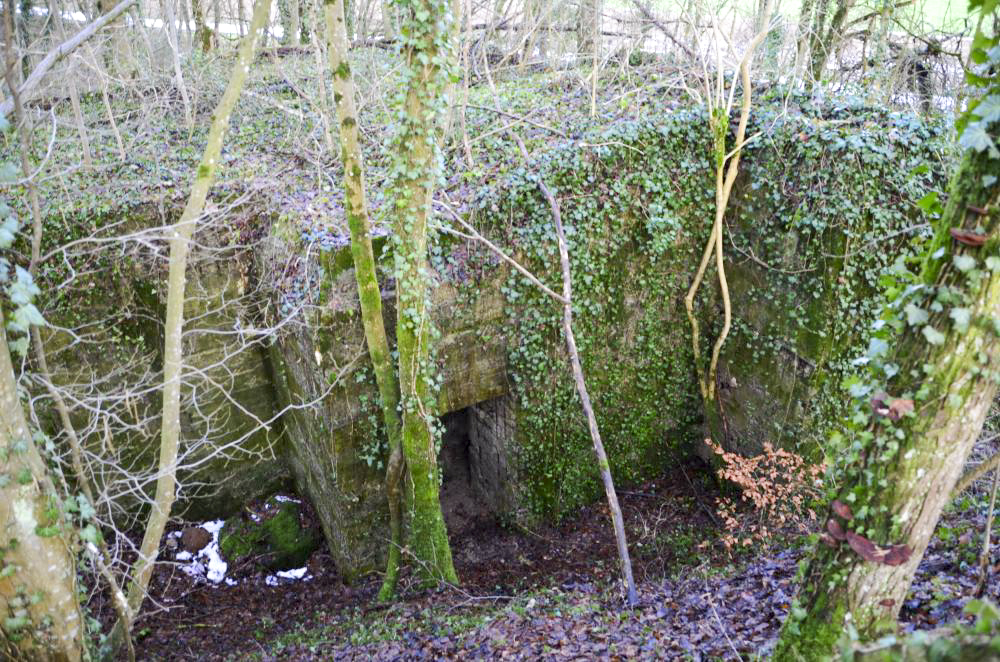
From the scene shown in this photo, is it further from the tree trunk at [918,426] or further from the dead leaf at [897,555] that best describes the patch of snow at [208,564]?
the dead leaf at [897,555]

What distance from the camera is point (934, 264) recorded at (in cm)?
312

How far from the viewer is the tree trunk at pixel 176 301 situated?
507 centimetres

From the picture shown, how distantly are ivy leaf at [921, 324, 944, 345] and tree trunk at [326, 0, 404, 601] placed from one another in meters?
4.39

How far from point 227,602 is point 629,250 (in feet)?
21.7

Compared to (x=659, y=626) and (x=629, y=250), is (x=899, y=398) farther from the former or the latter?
(x=629, y=250)

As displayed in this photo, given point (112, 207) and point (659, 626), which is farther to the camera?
point (112, 207)

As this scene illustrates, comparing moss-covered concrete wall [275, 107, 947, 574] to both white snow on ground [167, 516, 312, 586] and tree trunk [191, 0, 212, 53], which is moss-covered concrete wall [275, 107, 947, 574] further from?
tree trunk [191, 0, 212, 53]

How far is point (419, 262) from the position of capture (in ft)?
19.2

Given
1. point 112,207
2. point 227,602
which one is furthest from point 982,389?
point 112,207

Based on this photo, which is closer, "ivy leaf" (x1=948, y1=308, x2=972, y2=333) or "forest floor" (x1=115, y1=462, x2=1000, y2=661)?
"ivy leaf" (x1=948, y1=308, x2=972, y2=333)

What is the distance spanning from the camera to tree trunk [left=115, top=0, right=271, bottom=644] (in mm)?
5074

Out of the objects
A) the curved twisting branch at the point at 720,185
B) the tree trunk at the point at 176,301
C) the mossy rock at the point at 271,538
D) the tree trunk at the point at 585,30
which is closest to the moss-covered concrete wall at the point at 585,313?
the curved twisting branch at the point at 720,185

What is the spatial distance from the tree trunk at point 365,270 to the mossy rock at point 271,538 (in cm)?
191

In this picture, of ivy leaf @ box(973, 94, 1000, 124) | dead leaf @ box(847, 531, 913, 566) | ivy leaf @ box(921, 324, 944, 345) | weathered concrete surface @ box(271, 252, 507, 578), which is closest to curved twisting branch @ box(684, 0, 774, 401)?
weathered concrete surface @ box(271, 252, 507, 578)
